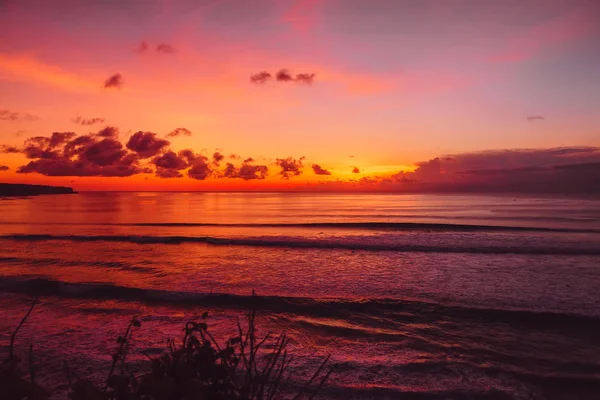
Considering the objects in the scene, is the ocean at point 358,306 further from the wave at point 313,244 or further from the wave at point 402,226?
the wave at point 402,226

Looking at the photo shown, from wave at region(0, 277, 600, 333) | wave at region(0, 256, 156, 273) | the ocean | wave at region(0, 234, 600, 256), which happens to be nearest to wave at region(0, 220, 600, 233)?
the ocean

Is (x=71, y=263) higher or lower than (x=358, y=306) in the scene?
higher

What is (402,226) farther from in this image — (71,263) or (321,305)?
(71,263)

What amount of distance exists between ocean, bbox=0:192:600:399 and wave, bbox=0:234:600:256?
0.25m

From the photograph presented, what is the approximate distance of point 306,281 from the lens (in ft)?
49.7

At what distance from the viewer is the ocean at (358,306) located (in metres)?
7.29

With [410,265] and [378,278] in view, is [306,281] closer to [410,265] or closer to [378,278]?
[378,278]

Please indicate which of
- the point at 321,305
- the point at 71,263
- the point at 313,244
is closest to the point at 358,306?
the point at 321,305

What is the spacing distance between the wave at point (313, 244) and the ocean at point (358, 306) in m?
0.25

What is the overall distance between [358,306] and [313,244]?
1392 cm

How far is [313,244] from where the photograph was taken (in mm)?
25703

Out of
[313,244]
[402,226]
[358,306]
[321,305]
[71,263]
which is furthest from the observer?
[402,226]

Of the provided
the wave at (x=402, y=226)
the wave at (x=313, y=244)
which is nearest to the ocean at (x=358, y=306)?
the wave at (x=313, y=244)

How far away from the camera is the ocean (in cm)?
729
